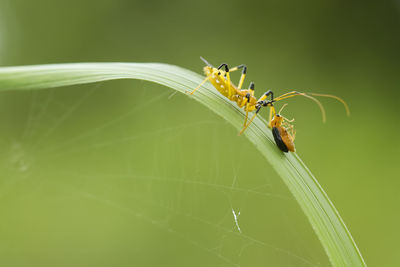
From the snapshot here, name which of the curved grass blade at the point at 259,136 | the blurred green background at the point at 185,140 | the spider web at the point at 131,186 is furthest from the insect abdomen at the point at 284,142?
the spider web at the point at 131,186

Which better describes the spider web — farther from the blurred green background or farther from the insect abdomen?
the insect abdomen

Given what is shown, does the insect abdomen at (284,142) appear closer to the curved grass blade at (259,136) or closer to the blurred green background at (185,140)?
the curved grass blade at (259,136)

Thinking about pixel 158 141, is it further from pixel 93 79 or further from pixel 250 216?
pixel 93 79

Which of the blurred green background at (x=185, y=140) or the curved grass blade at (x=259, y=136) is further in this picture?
the blurred green background at (x=185, y=140)

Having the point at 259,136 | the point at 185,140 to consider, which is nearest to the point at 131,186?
the point at 185,140

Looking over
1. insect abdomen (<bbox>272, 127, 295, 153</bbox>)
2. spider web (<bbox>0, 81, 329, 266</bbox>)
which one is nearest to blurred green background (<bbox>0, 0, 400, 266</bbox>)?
spider web (<bbox>0, 81, 329, 266</bbox>)

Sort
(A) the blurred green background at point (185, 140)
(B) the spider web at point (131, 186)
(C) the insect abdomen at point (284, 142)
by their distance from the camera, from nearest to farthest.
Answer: (C) the insect abdomen at point (284, 142) → (B) the spider web at point (131, 186) → (A) the blurred green background at point (185, 140)
